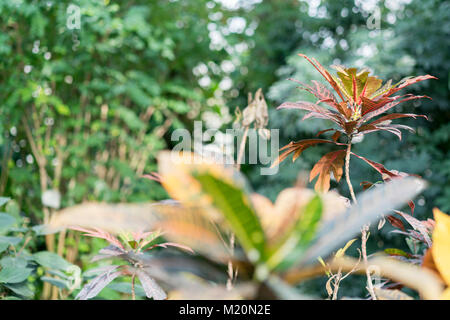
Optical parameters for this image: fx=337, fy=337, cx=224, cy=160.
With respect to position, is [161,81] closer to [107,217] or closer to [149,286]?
[149,286]

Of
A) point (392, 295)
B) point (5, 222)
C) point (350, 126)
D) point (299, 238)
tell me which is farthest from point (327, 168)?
point (5, 222)

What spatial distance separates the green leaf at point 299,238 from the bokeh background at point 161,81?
1.66m

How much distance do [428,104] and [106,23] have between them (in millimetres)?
2497

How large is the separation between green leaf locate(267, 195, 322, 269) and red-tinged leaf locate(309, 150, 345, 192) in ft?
1.24

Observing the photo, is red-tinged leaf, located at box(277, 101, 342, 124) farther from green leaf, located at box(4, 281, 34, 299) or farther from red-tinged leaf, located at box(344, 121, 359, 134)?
green leaf, located at box(4, 281, 34, 299)

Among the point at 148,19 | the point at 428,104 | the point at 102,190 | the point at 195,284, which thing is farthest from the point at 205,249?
the point at 428,104

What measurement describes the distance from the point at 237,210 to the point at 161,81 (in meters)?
2.65

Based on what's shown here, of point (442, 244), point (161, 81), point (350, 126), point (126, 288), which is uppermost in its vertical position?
point (161, 81)

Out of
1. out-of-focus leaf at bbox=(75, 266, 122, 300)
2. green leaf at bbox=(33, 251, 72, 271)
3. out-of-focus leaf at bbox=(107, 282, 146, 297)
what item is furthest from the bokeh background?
out-of-focus leaf at bbox=(75, 266, 122, 300)

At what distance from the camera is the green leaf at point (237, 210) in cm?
27

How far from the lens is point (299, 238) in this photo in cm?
29

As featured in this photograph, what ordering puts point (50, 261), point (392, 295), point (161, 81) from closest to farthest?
1. point (392, 295)
2. point (50, 261)
3. point (161, 81)

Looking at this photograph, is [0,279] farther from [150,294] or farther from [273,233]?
[273,233]

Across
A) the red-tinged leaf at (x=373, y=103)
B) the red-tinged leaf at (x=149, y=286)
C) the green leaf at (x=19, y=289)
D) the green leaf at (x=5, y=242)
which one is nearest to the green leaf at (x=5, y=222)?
the green leaf at (x=5, y=242)
